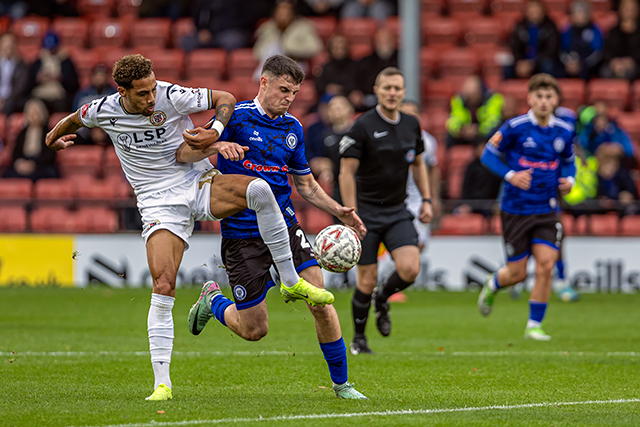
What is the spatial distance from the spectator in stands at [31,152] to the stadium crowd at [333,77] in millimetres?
26

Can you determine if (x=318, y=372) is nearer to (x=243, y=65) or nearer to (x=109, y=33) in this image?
(x=243, y=65)

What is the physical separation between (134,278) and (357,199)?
808 cm

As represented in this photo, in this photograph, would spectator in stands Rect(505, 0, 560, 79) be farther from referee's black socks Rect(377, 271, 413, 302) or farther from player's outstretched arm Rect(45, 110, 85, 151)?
player's outstretched arm Rect(45, 110, 85, 151)

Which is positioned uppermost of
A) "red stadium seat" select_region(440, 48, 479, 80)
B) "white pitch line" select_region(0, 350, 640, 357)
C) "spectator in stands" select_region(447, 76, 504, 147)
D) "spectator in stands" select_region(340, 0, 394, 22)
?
"spectator in stands" select_region(340, 0, 394, 22)

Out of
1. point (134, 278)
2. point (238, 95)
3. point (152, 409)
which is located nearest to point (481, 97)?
point (238, 95)

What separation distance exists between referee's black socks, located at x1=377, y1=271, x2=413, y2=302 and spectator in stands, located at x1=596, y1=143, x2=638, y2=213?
8.01m

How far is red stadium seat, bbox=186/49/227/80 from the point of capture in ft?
65.8

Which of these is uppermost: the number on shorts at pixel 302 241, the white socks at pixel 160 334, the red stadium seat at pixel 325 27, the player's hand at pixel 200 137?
the red stadium seat at pixel 325 27

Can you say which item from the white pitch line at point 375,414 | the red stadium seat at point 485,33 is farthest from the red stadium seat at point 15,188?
the white pitch line at point 375,414

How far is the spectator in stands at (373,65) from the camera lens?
58.0 feet

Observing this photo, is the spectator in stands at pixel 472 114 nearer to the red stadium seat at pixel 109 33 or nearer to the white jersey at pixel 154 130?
the red stadium seat at pixel 109 33

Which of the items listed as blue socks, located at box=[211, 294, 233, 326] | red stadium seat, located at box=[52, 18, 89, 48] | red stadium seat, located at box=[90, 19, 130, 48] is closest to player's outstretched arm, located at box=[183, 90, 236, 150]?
blue socks, located at box=[211, 294, 233, 326]

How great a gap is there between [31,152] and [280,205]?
1228cm

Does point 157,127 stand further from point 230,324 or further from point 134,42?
point 134,42
